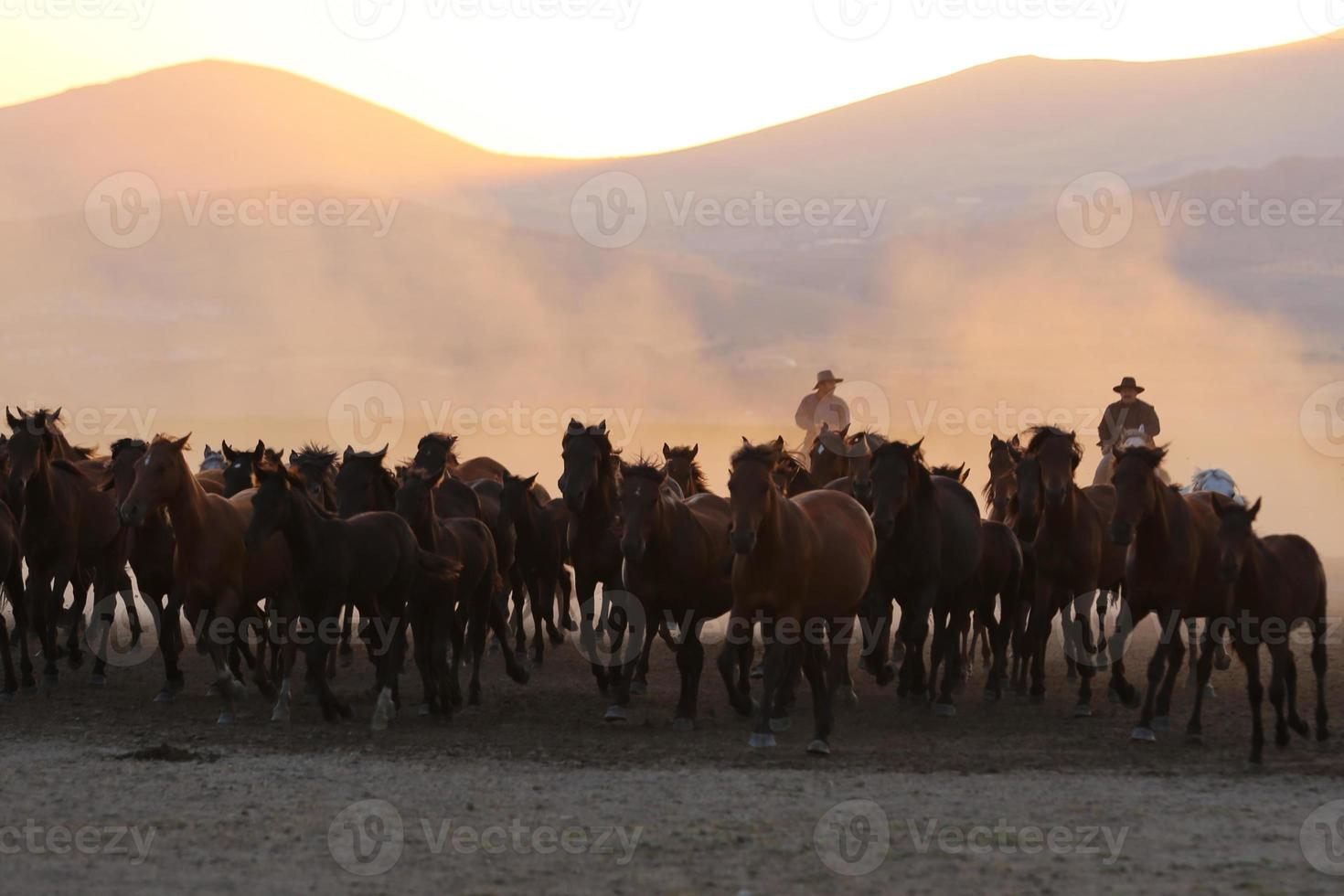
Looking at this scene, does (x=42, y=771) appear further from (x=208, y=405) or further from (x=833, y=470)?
(x=208, y=405)

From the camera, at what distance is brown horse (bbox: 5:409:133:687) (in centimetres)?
1642

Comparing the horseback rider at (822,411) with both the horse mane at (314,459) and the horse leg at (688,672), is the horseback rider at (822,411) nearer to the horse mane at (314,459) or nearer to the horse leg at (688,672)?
the horse mane at (314,459)

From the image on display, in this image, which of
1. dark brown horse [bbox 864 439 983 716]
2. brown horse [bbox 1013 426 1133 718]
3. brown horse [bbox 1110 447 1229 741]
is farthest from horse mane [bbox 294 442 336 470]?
brown horse [bbox 1110 447 1229 741]

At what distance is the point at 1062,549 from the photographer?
1606 centimetres

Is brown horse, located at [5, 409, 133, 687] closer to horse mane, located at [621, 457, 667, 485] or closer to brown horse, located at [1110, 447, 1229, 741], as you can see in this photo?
horse mane, located at [621, 457, 667, 485]

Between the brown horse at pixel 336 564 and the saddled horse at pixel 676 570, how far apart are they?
151 cm

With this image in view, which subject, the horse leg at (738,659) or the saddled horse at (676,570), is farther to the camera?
the saddled horse at (676,570)

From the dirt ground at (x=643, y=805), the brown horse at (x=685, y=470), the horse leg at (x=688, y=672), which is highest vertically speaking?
the brown horse at (x=685, y=470)

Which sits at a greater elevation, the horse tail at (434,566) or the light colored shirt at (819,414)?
the light colored shirt at (819,414)

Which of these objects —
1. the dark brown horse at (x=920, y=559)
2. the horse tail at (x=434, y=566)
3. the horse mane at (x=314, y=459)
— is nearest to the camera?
the horse tail at (x=434, y=566)

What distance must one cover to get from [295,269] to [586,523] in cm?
8739

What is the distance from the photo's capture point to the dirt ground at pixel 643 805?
8859 mm

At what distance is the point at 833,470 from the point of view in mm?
20078

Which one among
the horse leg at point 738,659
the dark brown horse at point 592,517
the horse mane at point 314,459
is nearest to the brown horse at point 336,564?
the dark brown horse at point 592,517
